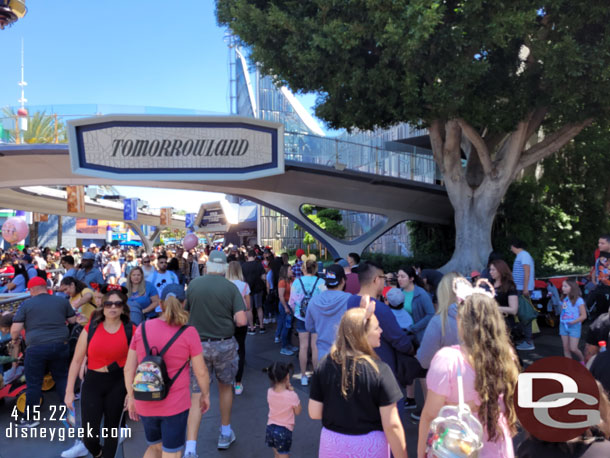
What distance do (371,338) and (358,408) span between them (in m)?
0.39

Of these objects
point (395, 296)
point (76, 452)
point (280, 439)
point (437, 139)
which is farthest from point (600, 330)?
point (437, 139)

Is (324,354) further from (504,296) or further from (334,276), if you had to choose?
(504,296)

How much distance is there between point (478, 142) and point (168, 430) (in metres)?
11.0

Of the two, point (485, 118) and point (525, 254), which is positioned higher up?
point (485, 118)

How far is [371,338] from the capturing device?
8.50ft

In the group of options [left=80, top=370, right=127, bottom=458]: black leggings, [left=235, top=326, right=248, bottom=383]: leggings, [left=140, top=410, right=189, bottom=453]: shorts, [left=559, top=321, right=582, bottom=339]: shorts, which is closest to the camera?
[left=140, top=410, right=189, bottom=453]: shorts

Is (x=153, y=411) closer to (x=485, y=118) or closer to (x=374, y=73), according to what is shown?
(x=374, y=73)

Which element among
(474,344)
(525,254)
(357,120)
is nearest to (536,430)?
(474,344)

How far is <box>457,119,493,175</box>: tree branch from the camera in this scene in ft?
37.5

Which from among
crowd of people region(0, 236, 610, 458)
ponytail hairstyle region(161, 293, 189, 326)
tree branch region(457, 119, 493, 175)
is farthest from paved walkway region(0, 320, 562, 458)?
tree branch region(457, 119, 493, 175)

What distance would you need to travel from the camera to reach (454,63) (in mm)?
9328

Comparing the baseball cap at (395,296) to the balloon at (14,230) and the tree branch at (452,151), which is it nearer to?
the tree branch at (452,151)

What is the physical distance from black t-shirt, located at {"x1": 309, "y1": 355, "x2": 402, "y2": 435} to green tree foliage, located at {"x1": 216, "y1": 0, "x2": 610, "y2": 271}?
7.45 meters

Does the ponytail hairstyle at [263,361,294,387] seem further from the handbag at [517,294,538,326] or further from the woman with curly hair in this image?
the handbag at [517,294,538,326]
